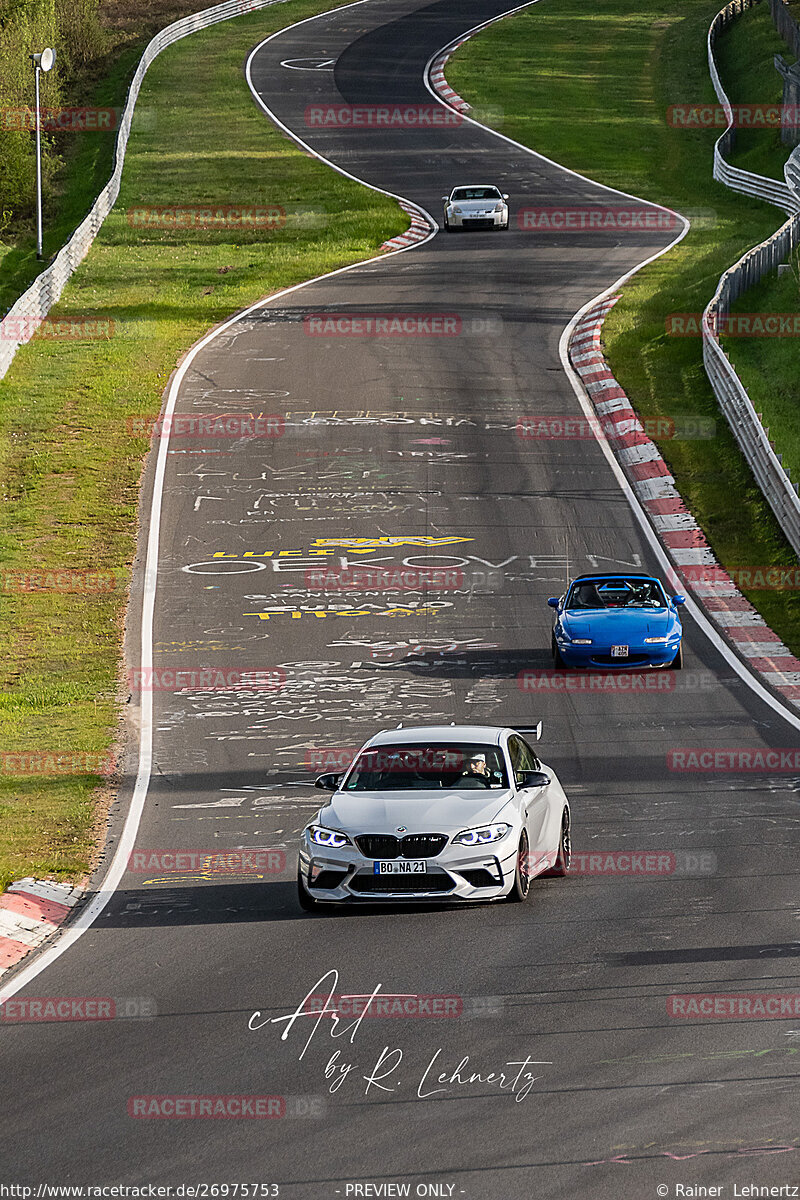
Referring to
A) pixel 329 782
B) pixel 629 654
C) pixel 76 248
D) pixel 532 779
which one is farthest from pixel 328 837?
pixel 76 248

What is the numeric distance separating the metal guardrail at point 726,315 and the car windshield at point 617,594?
536 centimetres

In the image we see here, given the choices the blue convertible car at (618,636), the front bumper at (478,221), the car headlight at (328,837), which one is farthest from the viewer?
the front bumper at (478,221)

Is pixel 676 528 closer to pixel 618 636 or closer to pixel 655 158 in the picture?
pixel 618 636

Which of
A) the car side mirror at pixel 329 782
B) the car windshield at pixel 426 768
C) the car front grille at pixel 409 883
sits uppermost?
the car windshield at pixel 426 768

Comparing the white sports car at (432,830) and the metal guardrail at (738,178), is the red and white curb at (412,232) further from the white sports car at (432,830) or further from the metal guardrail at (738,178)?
the white sports car at (432,830)

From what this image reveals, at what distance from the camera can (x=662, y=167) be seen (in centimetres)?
6538

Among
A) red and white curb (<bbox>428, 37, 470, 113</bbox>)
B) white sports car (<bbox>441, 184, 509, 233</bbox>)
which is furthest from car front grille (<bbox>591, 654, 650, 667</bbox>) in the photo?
red and white curb (<bbox>428, 37, 470, 113</bbox>)

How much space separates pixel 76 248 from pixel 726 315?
67.3 feet

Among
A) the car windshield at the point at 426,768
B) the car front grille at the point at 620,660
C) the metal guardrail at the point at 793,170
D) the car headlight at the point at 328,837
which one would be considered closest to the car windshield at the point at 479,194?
the metal guardrail at the point at 793,170

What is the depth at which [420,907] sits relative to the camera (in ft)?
40.5

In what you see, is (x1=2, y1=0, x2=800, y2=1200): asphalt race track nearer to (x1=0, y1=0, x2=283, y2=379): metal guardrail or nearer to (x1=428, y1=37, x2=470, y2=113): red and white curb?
(x1=0, y1=0, x2=283, y2=379): metal guardrail

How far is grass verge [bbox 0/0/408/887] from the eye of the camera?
19359 mm

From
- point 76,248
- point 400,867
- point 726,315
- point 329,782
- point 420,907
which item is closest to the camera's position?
point 400,867

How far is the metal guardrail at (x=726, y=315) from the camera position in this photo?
96.1 feet
